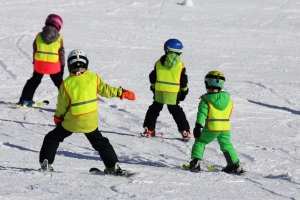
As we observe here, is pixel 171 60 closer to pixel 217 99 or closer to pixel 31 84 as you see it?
pixel 217 99

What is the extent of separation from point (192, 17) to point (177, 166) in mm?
15070

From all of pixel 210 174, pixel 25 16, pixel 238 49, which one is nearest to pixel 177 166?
pixel 210 174

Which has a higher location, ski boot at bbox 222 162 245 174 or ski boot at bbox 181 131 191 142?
ski boot at bbox 181 131 191 142

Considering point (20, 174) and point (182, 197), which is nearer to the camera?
point (182, 197)

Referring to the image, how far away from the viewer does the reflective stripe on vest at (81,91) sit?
6.15 meters

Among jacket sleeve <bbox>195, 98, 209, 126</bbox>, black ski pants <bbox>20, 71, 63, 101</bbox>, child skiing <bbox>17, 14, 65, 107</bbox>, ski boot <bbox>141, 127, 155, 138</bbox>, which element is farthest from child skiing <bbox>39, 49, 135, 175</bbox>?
black ski pants <bbox>20, 71, 63, 101</bbox>

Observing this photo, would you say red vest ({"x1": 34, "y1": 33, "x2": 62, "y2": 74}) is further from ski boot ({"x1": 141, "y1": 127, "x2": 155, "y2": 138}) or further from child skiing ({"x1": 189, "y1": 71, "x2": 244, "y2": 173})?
child skiing ({"x1": 189, "y1": 71, "x2": 244, "y2": 173})

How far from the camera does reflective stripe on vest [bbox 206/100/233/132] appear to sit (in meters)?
7.02

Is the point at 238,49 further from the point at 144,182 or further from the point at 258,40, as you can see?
the point at 144,182

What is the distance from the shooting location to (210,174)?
264 inches

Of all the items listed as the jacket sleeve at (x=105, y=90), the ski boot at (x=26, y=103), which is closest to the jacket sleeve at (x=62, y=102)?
the jacket sleeve at (x=105, y=90)

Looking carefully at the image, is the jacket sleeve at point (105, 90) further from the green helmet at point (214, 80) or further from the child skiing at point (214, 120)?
the green helmet at point (214, 80)

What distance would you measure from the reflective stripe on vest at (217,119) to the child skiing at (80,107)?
42.5 inches

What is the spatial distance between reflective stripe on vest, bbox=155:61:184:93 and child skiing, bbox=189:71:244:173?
156cm
